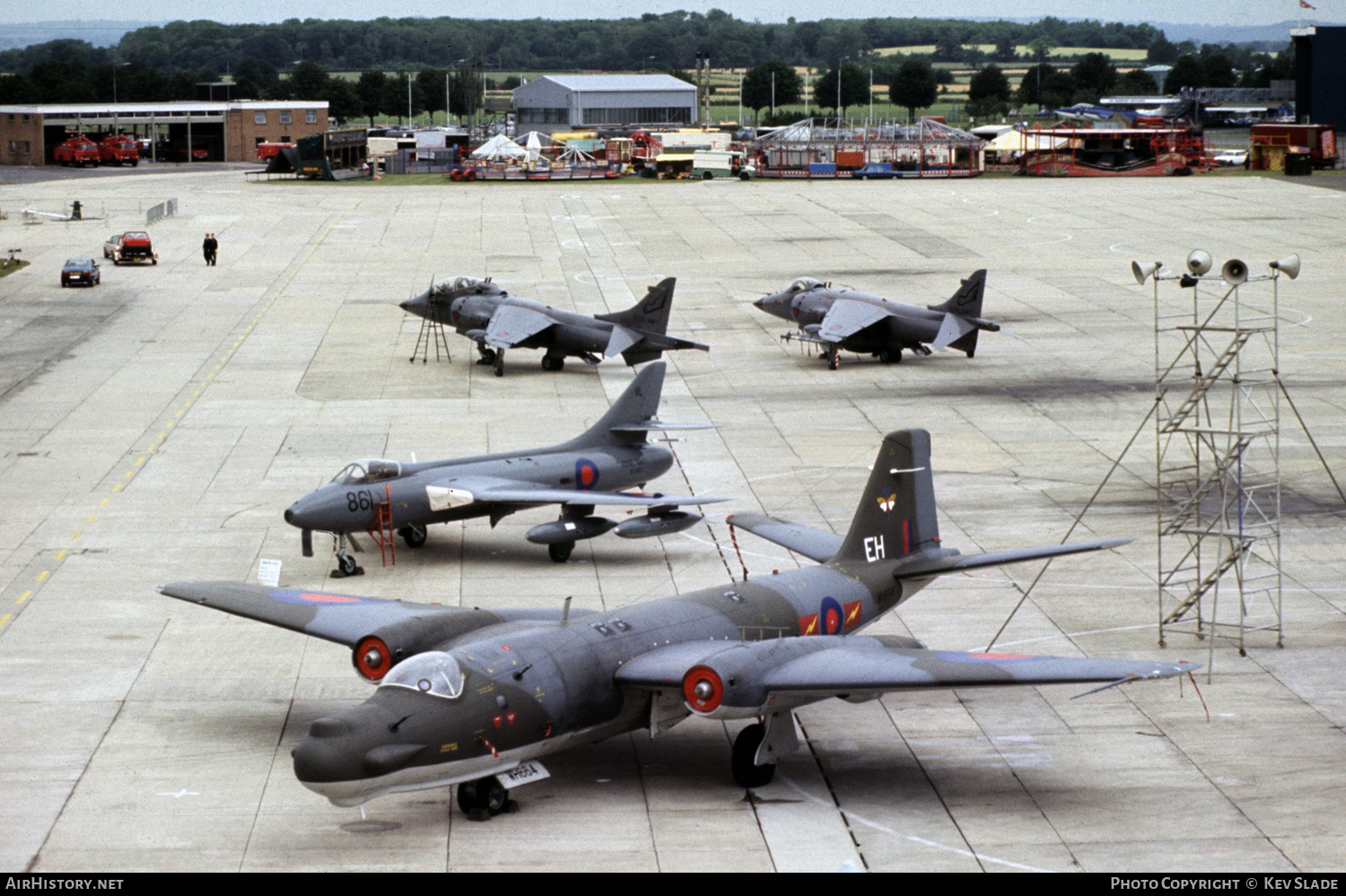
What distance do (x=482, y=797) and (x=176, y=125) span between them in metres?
173

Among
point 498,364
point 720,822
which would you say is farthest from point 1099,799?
point 498,364

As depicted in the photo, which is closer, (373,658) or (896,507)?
(373,658)

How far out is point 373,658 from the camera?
73.2ft

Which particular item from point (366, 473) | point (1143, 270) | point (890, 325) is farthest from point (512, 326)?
point (1143, 270)

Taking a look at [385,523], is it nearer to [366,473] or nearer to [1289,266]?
[366,473]

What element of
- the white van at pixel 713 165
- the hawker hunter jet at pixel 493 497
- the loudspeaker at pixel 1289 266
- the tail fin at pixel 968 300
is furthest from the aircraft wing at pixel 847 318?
the white van at pixel 713 165

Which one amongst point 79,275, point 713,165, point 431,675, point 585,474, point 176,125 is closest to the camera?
point 431,675

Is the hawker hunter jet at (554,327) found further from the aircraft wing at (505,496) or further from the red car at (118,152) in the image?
the red car at (118,152)

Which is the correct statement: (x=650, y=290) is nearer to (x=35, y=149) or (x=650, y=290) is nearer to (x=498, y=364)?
(x=498, y=364)

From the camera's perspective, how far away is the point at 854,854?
64.1 feet

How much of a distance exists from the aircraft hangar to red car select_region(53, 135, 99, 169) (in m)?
85.5

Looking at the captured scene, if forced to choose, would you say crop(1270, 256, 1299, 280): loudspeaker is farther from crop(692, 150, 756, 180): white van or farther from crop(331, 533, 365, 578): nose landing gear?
crop(692, 150, 756, 180): white van

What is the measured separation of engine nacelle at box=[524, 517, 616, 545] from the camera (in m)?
32.5

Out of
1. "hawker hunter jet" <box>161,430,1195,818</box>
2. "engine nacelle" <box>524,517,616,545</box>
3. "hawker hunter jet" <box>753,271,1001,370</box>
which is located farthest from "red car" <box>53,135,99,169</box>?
"hawker hunter jet" <box>161,430,1195,818</box>
